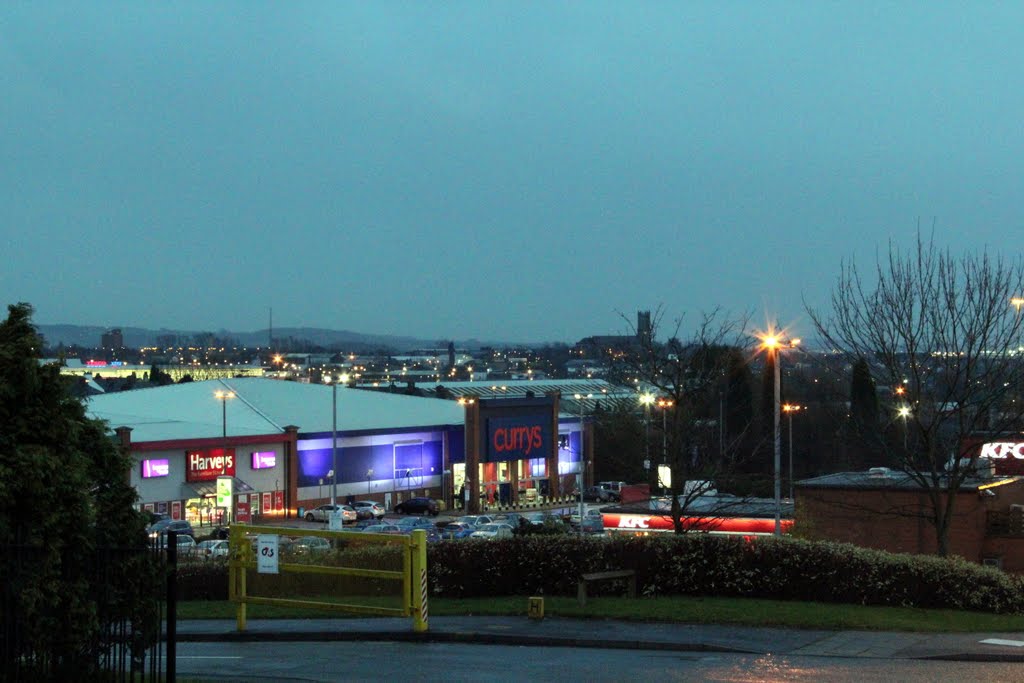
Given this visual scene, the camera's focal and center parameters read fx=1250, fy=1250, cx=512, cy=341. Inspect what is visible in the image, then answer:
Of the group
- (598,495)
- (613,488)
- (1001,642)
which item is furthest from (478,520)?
(1001,642)

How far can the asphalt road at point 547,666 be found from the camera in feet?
51.7

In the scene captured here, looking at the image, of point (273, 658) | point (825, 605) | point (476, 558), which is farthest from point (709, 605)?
point (273, 658)

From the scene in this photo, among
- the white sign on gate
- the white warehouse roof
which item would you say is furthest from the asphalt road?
the white warehouse roof

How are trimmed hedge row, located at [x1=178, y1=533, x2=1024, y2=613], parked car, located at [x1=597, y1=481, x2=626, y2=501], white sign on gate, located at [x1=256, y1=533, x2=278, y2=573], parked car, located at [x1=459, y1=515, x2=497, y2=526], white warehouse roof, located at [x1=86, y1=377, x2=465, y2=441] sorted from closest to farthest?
1. white sign on gate, located at [x1=256, y1=533, x2=278, y2=573]
2. trimmed hedge row, located at [x1=178, y1=533, x2=1024, y2=613]
3. parked car, located at [x1=459, y1=515, x2=497, y2=526]
4. white warehouse roof, located at [x1=86, y1=377, x2=465, y2=441]
5. parked car, located at [x1=597, y1=481, x2=626, y2=501]

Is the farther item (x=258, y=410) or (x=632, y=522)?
(x=258, y=410)

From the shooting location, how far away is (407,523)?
2381 inches

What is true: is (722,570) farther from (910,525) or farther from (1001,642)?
(910,525)

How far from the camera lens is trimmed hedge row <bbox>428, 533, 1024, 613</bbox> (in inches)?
864

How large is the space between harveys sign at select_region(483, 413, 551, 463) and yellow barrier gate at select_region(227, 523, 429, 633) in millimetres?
59542

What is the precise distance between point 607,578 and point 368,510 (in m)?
48.5

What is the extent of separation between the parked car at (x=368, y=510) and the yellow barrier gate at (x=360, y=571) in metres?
47.4

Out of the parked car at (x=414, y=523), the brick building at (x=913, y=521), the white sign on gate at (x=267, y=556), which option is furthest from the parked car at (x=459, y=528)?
the white sign on gate at (x=267, y=556)

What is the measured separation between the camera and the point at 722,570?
23016 millimetres

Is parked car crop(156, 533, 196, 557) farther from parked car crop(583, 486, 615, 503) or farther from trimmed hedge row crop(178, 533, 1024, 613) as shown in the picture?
parked car crop(583, 486, 615, 503)
